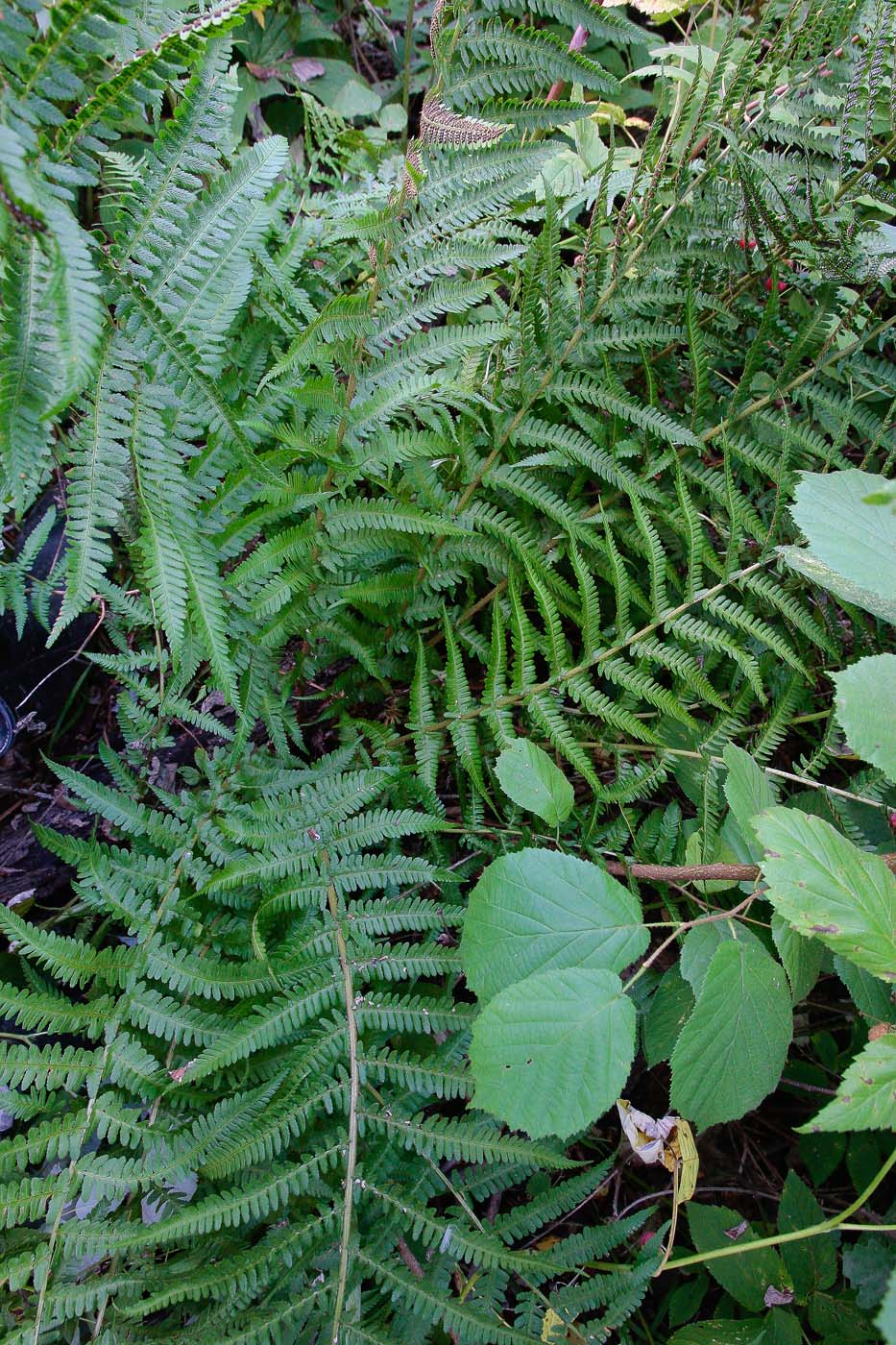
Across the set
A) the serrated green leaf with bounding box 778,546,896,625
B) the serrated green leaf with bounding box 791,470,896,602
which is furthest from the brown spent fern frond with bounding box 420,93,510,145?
the serrated green leaf with bounding box 778,546,896,625

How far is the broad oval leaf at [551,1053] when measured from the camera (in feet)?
3.79

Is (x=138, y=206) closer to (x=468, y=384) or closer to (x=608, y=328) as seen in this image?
(x=468, y=384)

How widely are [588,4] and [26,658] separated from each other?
6.38ft

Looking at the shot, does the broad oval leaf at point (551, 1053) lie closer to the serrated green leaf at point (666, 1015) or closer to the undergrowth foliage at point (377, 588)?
the undergrowth foliage at point (377, 588)

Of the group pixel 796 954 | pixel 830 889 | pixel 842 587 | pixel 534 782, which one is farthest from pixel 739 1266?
pixel 842 587

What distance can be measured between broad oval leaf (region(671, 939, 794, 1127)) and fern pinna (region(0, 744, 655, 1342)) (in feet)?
0.81

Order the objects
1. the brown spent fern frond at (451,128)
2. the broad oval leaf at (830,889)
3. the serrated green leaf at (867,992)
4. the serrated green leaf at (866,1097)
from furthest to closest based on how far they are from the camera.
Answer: the serrated green leaf at (867,992) → the brown spent fern frond at (451,128) → the broad oval leaf at (830,889) → the serrated green leaf at (866,1097)

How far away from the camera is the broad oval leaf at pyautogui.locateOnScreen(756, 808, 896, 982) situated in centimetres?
122

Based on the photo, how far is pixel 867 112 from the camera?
1.72 metres

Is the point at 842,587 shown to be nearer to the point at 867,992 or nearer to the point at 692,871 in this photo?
the point at 692,871

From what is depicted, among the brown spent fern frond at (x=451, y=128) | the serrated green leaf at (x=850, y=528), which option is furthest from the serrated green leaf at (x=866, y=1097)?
the brown spent fern frond at (x=451, y=128)

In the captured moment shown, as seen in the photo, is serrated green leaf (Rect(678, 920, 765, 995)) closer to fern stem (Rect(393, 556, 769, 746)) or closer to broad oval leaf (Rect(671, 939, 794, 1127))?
broad oval leaf (Rect(671, 939, 794, 1127))

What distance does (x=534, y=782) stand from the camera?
5.13 feet

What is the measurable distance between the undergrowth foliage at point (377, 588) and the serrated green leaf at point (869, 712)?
0.03 metres
